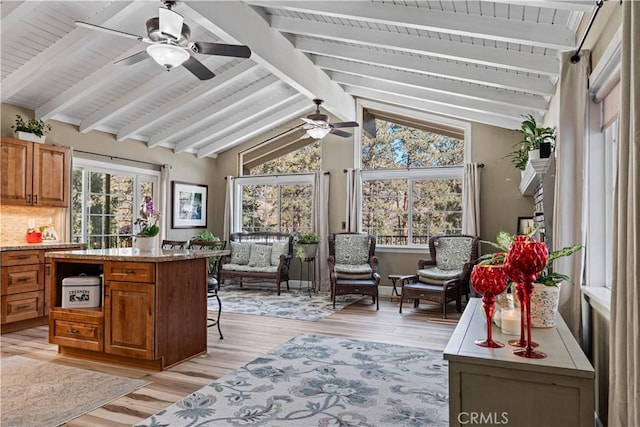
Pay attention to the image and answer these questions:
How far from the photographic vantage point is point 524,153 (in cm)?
503

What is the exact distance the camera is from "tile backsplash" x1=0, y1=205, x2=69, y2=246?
16.9 feet

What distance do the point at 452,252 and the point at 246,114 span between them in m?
4.15

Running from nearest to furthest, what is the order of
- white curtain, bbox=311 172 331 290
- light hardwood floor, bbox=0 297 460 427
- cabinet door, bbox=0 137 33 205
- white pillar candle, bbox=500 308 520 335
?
white pillar candle, bbox=500 308 520 335 < light hardwood floor, bbox=0 297 460 427 < cabinet door, bbox=0 137 33 205 < white curtain, bbox=311 172 331 290

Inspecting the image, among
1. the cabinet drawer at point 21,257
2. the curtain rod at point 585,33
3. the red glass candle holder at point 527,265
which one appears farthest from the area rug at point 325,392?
the cabinet drawer at point 21,257

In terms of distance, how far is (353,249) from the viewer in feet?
22.9

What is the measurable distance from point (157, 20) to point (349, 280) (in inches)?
172

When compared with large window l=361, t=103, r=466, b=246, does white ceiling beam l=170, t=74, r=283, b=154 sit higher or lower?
higher

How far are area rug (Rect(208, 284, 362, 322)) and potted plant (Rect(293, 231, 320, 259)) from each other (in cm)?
67

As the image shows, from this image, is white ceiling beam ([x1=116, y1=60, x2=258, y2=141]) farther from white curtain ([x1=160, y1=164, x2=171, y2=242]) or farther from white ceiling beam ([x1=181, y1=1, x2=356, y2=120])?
white curtain ([x1=160, y1=164, x2=171, y2=242])

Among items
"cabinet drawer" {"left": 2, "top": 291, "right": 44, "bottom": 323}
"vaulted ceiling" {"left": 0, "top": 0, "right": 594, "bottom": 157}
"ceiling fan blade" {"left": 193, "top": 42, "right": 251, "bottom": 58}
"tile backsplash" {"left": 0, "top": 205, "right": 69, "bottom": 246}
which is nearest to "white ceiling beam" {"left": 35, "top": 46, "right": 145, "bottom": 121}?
"vaulted ceiling" {"left": 0, "top": 0, "right": 594, "bottom": 157}

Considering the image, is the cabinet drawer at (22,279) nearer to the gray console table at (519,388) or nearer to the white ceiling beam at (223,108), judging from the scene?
the white ceiling beam at (223,108)

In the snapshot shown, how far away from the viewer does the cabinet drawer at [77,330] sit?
3.56 metres

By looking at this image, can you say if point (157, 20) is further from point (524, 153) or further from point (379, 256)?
point (379, 256)
